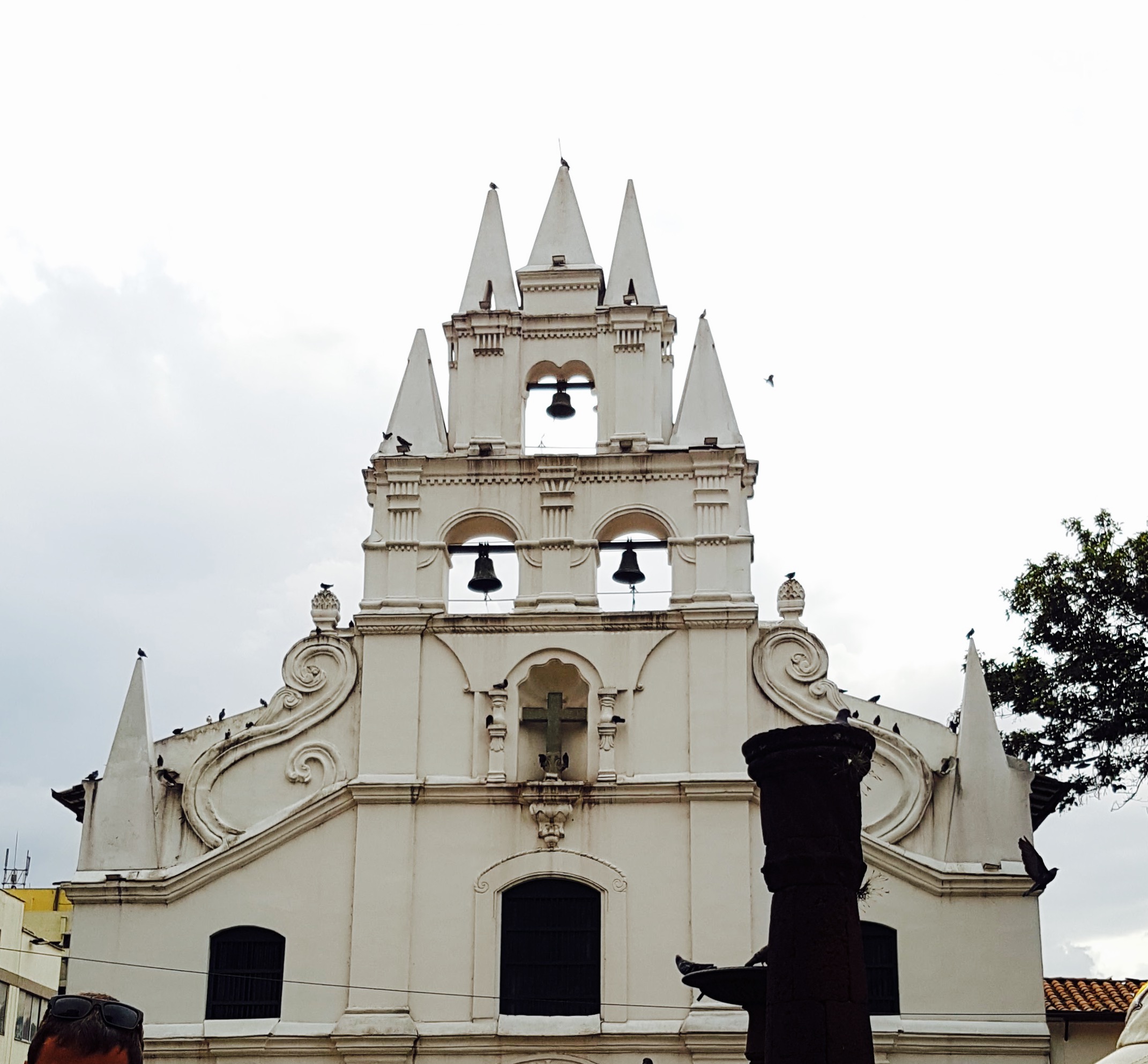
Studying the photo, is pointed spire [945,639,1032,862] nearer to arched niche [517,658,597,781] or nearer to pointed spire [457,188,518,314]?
Result: arched niche [517,658,597,781]

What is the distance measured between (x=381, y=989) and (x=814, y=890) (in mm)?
12327

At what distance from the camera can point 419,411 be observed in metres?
24.6

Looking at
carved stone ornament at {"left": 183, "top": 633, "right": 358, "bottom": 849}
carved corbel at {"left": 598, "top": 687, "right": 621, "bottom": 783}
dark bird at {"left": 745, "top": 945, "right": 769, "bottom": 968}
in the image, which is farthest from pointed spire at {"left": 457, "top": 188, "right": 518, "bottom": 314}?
dark bird at {"left": 745, "top": 945, "right": 769, "bottom": 968}

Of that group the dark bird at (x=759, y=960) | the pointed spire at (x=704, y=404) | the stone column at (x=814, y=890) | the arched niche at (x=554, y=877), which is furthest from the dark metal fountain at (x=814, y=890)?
the pointed spire at (x=704, y=404)

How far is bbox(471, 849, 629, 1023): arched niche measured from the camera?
21.2 meters

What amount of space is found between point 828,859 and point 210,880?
13651 mm

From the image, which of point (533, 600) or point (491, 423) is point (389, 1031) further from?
point (491, 423)

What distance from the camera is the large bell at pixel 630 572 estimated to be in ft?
77.8

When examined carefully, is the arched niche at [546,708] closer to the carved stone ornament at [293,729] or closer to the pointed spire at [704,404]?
the carved stone ornament at [293,729]

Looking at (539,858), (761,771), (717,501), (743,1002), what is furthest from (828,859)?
(717,501)

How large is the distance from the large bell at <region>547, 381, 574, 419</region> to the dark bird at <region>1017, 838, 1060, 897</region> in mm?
8840

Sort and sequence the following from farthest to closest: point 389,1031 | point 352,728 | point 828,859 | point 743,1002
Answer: point 352,728 → point 389,1031 → point 743,1002 → point 828,859

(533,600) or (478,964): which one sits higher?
(533,600)

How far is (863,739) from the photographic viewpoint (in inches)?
422
